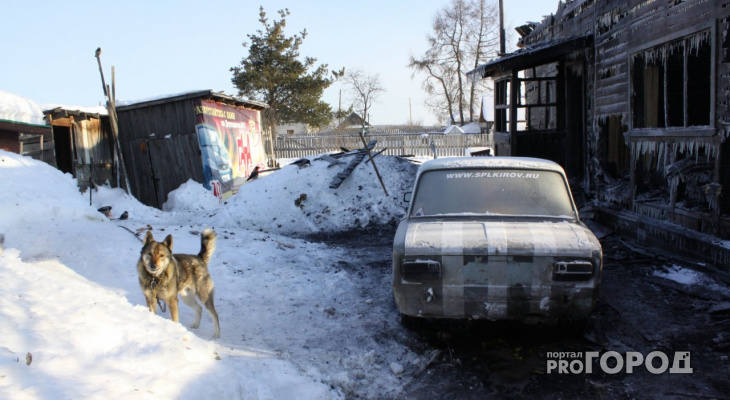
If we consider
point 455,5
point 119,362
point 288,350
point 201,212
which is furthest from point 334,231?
point 455,5

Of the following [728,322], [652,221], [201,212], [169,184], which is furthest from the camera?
[169,184]

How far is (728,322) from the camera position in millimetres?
5152

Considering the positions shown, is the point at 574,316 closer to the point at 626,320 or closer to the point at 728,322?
the point at 626,320

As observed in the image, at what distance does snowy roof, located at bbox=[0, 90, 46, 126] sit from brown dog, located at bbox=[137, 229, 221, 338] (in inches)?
535

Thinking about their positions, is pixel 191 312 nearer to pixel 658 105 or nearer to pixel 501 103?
pixel 658 105

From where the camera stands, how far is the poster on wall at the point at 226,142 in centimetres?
1609

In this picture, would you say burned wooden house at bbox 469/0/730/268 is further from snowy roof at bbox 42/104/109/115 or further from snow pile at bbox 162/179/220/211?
snowy roof at bbox 42/104/109/115

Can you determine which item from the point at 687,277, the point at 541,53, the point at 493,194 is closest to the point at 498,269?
the point at 493,194

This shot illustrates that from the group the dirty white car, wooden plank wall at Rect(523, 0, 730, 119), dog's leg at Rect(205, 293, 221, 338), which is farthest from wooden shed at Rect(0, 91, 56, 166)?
wooden plank wall at Rect(523, 0, 730, 119)

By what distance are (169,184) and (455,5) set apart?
39554mm

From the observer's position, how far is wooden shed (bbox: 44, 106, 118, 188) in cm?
1438

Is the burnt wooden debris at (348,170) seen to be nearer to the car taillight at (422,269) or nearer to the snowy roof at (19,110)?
the car taillight at (422,269)

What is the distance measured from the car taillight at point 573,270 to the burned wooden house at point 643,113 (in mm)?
3512

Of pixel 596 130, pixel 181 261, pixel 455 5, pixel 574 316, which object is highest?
pixel 455 5
